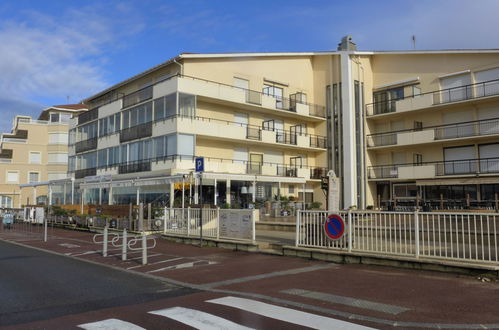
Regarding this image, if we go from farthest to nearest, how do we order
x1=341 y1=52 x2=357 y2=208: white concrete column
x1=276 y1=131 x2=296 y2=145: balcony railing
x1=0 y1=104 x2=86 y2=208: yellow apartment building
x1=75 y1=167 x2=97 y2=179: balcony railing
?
x1=0 y1=104 x2=86 y2=208: yellow apartment building → x1=75 y1=167 x2=97 y2=179: balcony railing → x1=276 y1=131 x2=296 y2=145: balcony railing → x1=341 y1=52 x2=357 y2=208: white concrete column

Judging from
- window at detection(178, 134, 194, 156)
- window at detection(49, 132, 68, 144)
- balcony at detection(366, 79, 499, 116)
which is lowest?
window at detection(178, 134, 194, 156)

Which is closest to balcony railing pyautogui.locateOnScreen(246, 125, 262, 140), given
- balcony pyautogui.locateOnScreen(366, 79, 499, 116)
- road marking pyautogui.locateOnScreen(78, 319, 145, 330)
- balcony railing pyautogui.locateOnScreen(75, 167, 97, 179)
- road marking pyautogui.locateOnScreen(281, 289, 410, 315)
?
balcony pyautogui.locateOnScreen(366, 79, 499, 116)

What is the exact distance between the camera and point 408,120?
36531 mm

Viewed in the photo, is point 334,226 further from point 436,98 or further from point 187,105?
point 436,98

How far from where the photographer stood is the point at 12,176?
2448 inches

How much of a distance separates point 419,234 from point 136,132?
27.9 m

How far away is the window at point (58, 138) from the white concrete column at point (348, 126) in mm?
43942

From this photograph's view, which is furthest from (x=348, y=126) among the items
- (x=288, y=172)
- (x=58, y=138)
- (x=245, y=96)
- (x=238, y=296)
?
(x=58, y=138)

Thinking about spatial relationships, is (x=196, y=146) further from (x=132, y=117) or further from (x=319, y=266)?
(x=319, y=266)

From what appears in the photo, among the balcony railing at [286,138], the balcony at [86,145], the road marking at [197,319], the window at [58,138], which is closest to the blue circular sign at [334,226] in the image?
the road marking at [197,319]

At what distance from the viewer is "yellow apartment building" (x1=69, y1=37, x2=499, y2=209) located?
31.2 metres

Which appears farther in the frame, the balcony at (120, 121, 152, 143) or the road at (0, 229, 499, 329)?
the balcony at (120, 121, 152, 143)

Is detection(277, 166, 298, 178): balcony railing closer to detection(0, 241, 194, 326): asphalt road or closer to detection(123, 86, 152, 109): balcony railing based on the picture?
detection(123, 86, 152, 109): balcony railing

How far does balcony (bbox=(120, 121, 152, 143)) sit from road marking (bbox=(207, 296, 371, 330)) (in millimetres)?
26883
